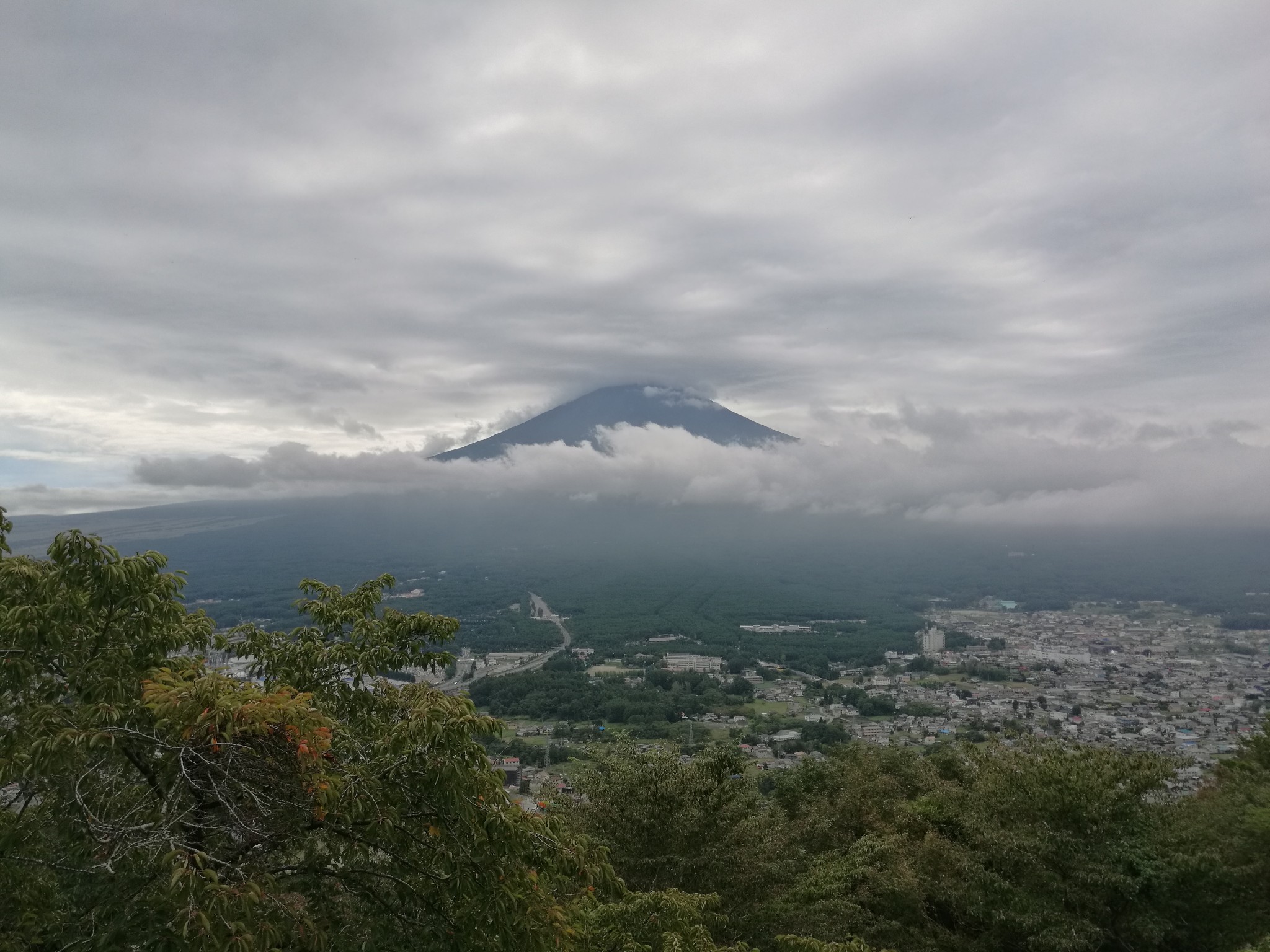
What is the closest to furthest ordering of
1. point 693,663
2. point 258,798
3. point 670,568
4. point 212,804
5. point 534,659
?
1. point 258,798
2. point 212,804
3. point 534,659
4. point 693,663
5. point 670,568

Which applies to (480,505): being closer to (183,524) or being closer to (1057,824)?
(183,524)

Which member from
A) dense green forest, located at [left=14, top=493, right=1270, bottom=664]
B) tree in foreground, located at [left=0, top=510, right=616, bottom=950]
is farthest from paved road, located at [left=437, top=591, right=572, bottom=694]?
tree in foreground, located at [left=0, top=510, right=616, bottom=950]

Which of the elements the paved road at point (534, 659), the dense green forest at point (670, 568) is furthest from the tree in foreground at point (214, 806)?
the dense green forest at point (670, 568)

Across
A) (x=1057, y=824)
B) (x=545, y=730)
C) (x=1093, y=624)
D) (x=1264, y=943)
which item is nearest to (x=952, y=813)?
(x=1057, y=824)

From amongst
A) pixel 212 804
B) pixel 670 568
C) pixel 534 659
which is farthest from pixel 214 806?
pixel 670 568

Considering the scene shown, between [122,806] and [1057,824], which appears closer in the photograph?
[122,806]

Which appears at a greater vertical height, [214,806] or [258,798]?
[258,798]

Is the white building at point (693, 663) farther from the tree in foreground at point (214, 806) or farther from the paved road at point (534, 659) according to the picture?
the tree in foreground at point (214, 806)

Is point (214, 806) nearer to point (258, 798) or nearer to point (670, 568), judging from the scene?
point (258, 798)
